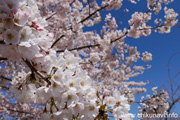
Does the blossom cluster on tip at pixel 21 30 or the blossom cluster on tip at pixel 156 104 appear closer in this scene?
the blossom cluster on tip at pixel 21 30

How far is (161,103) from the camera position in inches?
167

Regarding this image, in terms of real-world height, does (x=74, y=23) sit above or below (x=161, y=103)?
above

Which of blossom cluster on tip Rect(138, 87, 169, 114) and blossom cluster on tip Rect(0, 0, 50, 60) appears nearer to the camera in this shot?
blossom cluster on tip Rect(0, 0, 50, 60)

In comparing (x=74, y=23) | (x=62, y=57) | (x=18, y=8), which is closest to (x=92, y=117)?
(x=62, y=57)

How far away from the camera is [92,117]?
3.87 feet

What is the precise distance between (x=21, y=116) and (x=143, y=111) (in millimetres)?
8448

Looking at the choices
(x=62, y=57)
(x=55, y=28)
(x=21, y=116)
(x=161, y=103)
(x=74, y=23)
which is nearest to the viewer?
(x=62, y=57)

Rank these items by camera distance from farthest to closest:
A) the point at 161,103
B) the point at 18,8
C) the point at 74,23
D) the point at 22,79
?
the point at 74,23 → the point at 161,103 → the point at 22,79 → the point at 18,8

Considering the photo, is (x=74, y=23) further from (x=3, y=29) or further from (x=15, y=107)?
(x=15, y=107)

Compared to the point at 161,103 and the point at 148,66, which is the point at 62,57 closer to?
the point at 161,103

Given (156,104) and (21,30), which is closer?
(21,30)

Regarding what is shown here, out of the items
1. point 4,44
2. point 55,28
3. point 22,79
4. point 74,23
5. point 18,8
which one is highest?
point 55,28

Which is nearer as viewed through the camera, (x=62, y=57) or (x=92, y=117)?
(x=92, y=117)

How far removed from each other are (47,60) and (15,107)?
1036 cm
